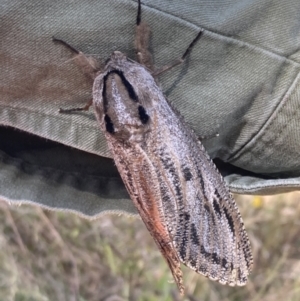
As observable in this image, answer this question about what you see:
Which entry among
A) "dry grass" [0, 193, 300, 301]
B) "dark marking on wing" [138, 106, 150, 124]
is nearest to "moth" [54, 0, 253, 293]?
"dark marking on wing" [138, 106, 150, 124]

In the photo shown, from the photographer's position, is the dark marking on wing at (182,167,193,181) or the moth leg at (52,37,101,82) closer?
the moth leg at (52,37,101,82)

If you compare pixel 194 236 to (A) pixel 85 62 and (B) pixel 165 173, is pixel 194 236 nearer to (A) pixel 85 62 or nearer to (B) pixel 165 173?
(B) pixel 165 173

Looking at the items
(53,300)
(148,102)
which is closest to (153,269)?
(53,300)

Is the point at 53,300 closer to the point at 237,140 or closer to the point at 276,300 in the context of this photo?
the point at 276,300

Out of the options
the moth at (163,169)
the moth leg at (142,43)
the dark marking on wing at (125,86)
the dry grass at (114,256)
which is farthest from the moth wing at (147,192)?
the dry grass at (114,256)

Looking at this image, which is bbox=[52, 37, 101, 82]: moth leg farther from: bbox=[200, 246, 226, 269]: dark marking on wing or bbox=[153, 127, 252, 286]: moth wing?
bbox=[200, 246, 226, 269]: dark marking on wing

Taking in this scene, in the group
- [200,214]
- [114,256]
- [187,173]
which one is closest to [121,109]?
[187,173]

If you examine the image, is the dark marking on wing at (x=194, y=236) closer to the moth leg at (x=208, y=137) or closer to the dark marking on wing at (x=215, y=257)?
the dark marking on wing at (x=215, y=257)
